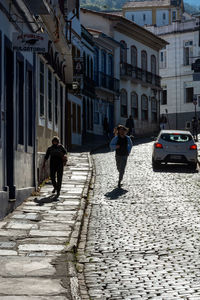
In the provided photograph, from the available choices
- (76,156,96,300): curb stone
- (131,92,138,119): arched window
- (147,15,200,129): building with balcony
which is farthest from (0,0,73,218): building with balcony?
(147,15,200,129): building with balcony

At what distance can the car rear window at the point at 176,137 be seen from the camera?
78.4 ft

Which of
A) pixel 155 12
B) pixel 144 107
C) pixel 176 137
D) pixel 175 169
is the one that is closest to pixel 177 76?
pixel 144 107

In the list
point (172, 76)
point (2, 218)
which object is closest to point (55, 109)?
point (2, 218)

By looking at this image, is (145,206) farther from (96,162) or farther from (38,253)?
(96,162)

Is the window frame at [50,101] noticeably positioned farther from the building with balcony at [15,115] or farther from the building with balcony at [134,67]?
the building with balcony at [134,67]

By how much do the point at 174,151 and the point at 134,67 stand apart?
30.0 metres

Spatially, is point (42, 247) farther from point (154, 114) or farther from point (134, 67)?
point (154, 114)

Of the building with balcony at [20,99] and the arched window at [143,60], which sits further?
the arched window at [143,60]

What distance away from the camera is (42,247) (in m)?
9.13

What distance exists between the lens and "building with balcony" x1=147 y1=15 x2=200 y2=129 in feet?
199

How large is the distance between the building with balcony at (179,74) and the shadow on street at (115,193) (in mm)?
43446

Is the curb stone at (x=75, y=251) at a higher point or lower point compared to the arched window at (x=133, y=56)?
lower

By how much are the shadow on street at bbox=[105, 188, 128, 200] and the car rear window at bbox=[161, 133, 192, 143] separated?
22.6 ft

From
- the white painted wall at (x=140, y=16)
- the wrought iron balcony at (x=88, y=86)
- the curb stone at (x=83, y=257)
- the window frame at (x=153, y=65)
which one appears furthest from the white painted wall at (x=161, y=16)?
the curb stone at (x=83, y=257)
